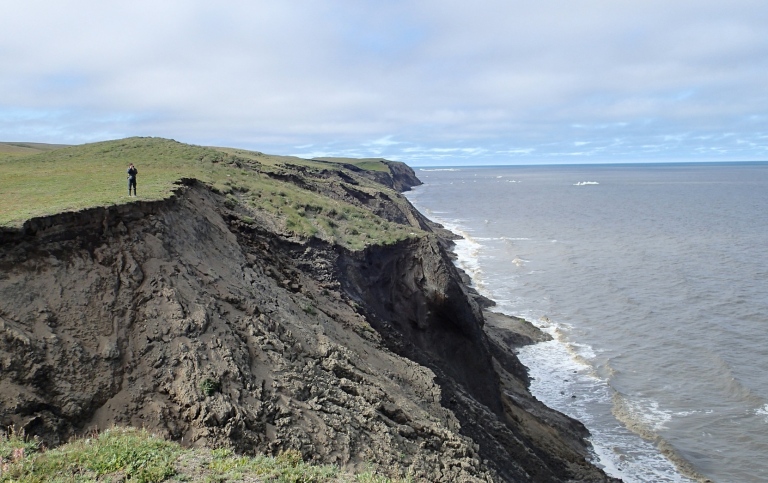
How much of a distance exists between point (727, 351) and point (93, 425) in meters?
34.1

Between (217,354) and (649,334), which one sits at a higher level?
(217,354)

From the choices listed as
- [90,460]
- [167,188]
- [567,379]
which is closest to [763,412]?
[567,379]

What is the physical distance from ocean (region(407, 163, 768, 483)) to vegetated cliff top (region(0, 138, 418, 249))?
44.6 feet

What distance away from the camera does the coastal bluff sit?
10172mm

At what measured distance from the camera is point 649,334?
35.2 metres

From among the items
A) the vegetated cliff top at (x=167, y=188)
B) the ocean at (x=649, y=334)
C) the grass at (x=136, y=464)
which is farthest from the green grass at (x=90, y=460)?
the ocean at (x=649, y=334)

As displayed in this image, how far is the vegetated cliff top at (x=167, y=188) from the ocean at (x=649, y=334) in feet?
44.6

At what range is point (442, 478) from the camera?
11.8 m

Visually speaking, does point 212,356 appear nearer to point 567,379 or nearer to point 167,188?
point 167,188

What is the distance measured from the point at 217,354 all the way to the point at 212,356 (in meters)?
0.13

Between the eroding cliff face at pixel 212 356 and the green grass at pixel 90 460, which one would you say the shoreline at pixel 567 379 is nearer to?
the eroding cliff face at pixel 212 356

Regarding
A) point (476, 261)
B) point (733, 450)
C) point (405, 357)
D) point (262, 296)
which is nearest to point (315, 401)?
point (262, 296)

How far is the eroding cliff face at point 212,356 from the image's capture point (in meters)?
10.2

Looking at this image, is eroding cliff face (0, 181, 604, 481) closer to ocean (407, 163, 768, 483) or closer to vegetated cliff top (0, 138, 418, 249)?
vegetated cliff top (0, 138, 418, 249)
